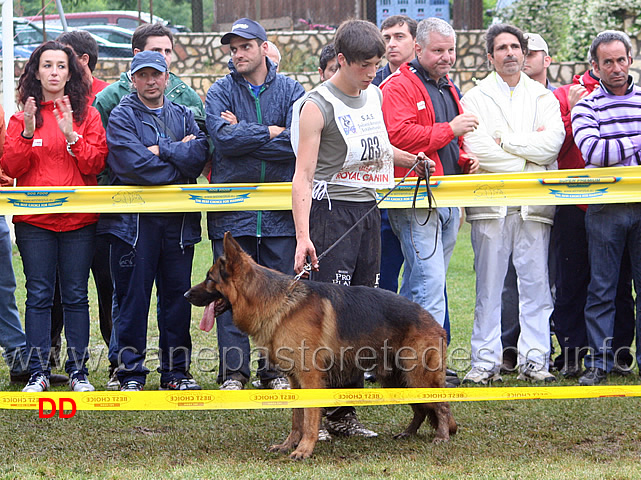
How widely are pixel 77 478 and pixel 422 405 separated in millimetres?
2050

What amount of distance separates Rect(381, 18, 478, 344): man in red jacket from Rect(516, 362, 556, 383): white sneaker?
872 mm

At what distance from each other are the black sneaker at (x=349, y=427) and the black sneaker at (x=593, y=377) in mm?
1906

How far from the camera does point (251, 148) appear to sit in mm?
5906

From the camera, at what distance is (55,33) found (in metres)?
20.6

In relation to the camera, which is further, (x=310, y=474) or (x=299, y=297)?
(x=299, y=297)

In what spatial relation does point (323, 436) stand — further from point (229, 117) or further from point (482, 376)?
point (229, 117)

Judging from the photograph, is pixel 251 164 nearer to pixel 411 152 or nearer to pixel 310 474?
pixel 411 152

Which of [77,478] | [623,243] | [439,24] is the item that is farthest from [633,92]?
[77,478]

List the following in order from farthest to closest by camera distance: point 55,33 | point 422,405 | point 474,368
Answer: point 55,33
point 474,368
point 422,405

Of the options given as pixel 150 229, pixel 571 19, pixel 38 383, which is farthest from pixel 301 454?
pixel 571 19

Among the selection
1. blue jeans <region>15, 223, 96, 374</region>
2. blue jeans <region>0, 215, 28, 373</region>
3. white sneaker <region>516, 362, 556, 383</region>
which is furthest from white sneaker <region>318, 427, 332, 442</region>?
blue jeans <region>0, 215, 28, 373</region>

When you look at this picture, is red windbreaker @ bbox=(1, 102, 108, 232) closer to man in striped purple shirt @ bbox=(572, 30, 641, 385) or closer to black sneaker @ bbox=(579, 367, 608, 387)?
man in striped purple shirt @ bbox=(572, 30, 641, 385)

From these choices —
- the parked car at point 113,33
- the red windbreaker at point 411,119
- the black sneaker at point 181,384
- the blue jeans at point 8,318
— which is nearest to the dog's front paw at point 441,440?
the black sneaker at point 181,384

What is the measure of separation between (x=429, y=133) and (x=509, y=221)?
111 cm
